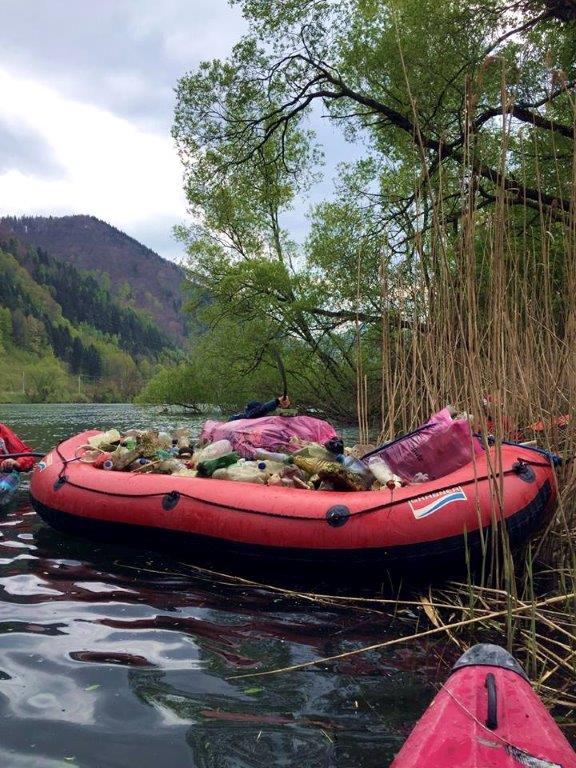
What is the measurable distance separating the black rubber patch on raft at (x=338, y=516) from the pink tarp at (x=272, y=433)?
4.84 ft

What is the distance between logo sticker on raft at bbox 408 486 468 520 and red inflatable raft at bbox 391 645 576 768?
1.50 metres

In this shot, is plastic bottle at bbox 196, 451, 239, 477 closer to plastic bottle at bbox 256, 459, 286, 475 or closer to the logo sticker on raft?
plastic bottle at bbox 256, 459, 286, 475

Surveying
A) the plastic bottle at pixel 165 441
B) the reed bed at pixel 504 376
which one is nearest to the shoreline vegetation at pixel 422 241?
the reed bed at pixel 504 376

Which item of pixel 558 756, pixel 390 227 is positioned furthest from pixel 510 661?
pixel 390 227

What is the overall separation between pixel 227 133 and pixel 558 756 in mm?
11707

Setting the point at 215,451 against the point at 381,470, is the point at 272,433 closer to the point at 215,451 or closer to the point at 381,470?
the point at 215,451

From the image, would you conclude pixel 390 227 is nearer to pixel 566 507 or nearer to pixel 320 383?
pixel 320 383

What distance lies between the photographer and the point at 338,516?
3559 mm

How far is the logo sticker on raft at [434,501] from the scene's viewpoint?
3387 millimetres

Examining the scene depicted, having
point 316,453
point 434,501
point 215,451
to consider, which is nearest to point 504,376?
point 434,501

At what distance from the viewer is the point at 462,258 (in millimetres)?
2863

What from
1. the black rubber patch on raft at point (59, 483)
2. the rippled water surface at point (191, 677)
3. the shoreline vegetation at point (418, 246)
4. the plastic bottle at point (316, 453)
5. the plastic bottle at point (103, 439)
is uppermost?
the shoreline vegetation at point (418, 246)

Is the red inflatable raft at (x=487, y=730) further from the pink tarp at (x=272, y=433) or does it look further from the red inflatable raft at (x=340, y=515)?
the pink tarp at (x=272, y=433)

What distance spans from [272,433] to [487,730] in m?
3.74
